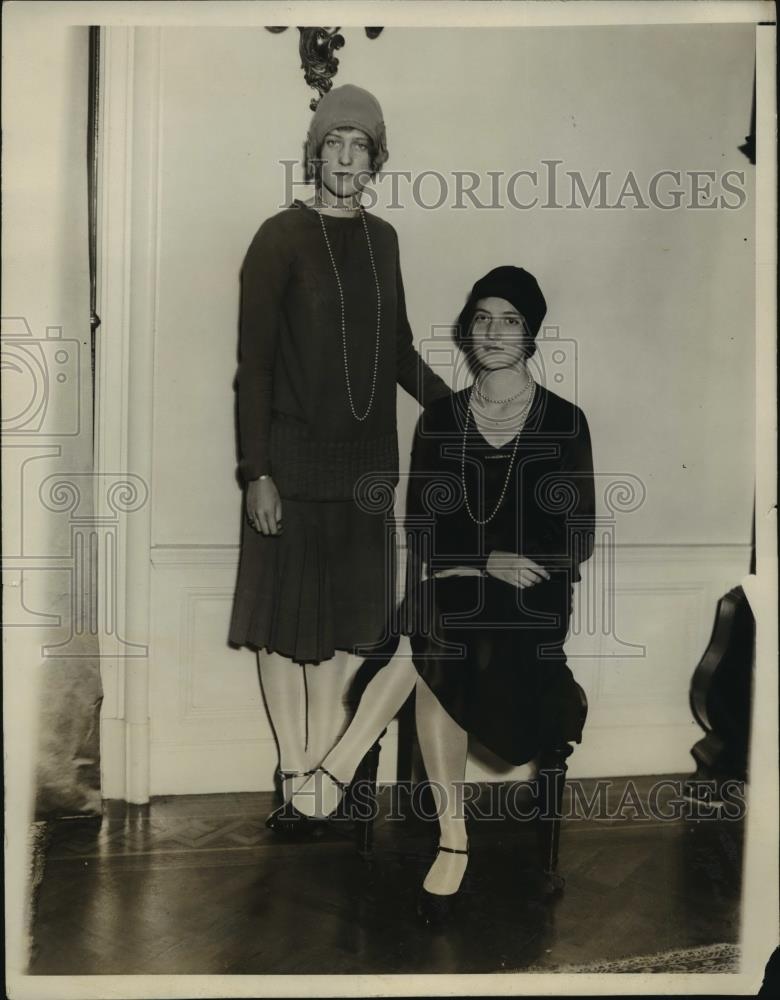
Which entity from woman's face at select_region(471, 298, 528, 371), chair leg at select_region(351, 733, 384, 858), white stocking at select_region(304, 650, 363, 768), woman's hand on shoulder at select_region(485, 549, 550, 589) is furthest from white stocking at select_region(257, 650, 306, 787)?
woman's face at select_region(471, 298, 528, 371)

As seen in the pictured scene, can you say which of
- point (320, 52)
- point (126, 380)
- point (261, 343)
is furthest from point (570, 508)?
point (320, 52)

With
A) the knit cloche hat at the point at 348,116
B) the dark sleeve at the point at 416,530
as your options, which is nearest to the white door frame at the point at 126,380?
the knit cloche hat at the point at 348,116

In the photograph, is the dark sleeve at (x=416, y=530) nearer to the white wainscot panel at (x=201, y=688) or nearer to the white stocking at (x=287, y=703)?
the white stocking at (x=287, y=703)

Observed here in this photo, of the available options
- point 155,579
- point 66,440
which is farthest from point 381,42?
point 155,579

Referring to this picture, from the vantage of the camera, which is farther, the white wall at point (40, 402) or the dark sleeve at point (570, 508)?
the dark sleeve at point (570, 508)

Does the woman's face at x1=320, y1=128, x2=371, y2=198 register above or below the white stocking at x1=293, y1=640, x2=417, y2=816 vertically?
above

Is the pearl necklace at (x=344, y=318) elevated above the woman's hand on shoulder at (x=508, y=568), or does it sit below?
above

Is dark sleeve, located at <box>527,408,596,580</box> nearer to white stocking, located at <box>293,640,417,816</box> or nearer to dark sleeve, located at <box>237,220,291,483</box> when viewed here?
white stocking, located at <box>293,640,417,816</box>

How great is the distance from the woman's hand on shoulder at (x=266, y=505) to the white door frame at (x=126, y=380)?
307mm

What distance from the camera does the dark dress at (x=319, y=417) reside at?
103 inches

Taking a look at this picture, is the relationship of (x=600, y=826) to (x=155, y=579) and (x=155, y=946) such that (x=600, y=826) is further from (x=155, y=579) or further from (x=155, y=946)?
(x=155, y=579)

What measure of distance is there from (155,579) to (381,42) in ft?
5.14

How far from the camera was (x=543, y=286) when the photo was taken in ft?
8.87

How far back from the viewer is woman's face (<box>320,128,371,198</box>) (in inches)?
101
